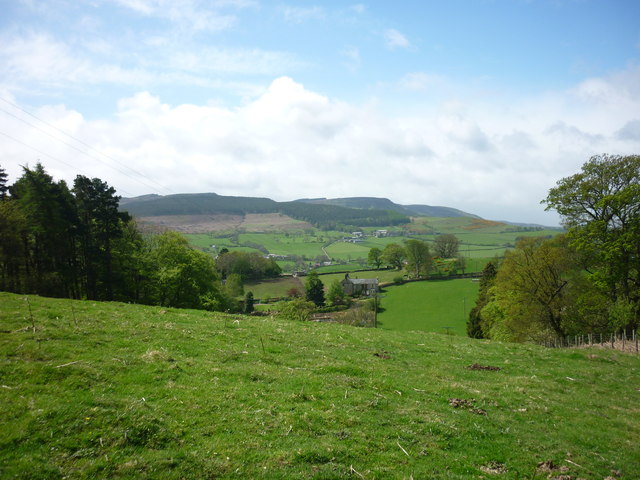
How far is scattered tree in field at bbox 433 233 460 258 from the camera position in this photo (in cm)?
15525

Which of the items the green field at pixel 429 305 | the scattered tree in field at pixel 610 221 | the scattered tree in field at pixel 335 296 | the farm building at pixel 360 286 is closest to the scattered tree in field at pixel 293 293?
the scattered tree in field at pixel 335 296

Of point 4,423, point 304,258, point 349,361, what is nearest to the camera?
point 4,423

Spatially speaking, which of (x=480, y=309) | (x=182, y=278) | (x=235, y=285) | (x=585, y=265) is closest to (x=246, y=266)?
(x=235, y=285)

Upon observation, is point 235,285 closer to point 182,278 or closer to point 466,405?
point 182,278

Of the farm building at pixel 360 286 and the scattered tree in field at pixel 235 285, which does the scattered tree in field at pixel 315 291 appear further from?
the scattered tree in field at pixel 235 285

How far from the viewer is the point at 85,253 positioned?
43.3 metres

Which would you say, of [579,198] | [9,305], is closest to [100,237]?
[9,305]

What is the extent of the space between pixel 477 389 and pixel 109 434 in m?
14.0

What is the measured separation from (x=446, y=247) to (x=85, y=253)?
144 m

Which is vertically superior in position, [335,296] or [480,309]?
[480,309]

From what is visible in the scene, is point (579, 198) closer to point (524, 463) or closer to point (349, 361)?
point (349, 361)

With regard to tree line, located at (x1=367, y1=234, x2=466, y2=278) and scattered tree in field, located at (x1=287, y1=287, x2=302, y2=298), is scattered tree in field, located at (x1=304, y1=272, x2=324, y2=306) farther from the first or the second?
tree line, located at (x1=367, y1=234, x2=466, y2=278)

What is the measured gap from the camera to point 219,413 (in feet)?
34.2

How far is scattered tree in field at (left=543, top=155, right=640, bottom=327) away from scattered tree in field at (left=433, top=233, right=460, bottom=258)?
121m
